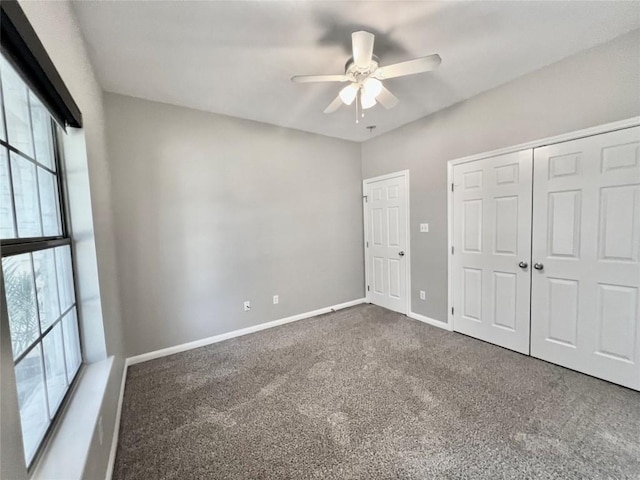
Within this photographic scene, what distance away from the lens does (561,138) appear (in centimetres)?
228

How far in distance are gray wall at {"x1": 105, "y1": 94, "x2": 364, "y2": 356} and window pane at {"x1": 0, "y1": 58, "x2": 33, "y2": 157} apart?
1482mm

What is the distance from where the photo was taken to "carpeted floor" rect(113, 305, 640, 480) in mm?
1483

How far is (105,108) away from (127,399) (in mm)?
2526

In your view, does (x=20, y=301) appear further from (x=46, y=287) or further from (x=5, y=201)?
(x=5, y=201)

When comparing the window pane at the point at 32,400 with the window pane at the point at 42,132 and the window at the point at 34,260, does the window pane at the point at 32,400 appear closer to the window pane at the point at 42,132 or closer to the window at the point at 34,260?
the window at the point at 34,260

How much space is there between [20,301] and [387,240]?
360 cm

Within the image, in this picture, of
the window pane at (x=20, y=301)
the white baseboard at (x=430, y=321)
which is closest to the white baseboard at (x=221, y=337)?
the white baseboard at (x=430, y=321)

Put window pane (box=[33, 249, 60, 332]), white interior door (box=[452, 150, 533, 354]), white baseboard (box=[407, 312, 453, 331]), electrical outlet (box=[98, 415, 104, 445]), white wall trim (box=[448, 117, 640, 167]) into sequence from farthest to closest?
white baseboard (box=[407, 312, 453, 331]), white interior door (box=[452, 150, 533, 354]), white wall trim (box=[448, 117, 640, 167]), electrical outlet (box=[98, 415, 104, 445]), window pane (box=[33, 249, 60, 332])

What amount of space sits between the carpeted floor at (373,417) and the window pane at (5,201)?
141 centimetres

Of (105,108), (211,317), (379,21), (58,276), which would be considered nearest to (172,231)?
(211,317)

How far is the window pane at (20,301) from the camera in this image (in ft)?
3.13

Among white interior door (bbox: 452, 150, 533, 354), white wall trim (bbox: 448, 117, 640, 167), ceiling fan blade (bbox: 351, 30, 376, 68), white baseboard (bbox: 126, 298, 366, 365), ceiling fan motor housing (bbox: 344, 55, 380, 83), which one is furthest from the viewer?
white baseboard (bbox: 126, 298, 366, 365)

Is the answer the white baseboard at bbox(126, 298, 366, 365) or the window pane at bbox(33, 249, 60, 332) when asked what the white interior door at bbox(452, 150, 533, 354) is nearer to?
the white baseboard at bbox(126, 298, 366, 365)

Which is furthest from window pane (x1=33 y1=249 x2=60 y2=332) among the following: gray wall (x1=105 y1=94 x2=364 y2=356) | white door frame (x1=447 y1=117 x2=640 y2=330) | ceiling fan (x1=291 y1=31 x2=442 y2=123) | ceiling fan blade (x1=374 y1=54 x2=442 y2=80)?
white door frame (x1=447 y1=117 x2=640 y2=330)
